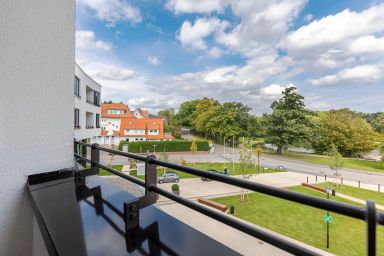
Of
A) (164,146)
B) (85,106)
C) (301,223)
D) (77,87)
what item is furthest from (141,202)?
(164,146)

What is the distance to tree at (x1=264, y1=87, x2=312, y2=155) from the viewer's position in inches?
1056

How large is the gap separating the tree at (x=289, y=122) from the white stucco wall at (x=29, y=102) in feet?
93.3

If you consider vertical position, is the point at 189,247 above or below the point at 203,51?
below

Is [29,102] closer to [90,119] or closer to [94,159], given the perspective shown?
[94,159]

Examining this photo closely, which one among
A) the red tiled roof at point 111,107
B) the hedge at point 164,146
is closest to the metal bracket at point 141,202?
the hedge at point 164,146

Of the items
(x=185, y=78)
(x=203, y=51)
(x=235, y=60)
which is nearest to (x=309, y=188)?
(x=203, y=51)

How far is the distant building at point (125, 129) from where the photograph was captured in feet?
103

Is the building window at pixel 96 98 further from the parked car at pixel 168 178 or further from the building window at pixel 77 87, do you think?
the parked car at pixel 168 178

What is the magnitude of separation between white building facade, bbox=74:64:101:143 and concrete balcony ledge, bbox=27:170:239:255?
9.87 m

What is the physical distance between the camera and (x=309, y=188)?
1502 cm

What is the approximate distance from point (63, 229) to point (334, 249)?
404 inches

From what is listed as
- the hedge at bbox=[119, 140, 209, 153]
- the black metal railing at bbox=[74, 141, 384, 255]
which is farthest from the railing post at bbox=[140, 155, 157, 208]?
the hedge at bbox=[119, 140, 209, 153]

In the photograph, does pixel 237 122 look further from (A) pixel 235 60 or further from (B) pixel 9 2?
(B) pixel 9 2

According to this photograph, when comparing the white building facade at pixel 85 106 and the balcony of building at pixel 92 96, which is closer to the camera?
the white building facade at pixel 85 106
